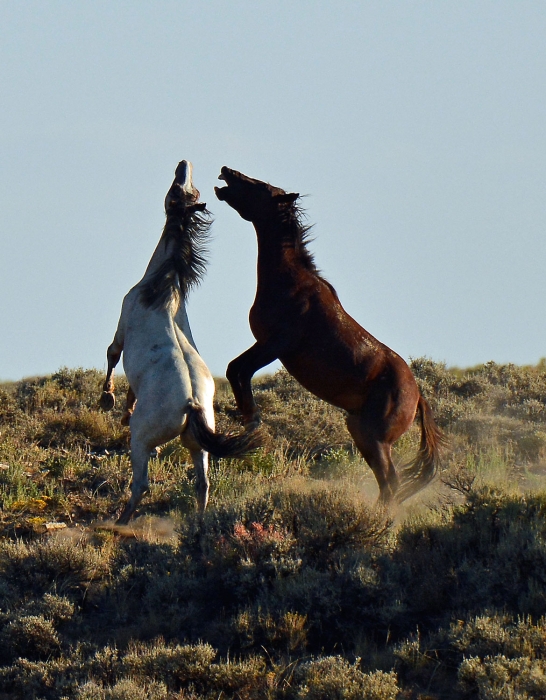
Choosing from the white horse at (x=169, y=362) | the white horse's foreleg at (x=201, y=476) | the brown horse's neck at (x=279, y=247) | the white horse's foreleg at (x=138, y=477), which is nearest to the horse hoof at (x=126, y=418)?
the white horse at (x=169, y=362)

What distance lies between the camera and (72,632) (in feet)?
20.7

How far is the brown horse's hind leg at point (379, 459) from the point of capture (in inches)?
314

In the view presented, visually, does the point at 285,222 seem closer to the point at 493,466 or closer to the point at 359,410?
the point at 359,410

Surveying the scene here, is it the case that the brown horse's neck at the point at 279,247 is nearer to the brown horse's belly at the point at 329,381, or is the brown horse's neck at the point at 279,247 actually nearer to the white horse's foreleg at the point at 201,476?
the brown horse's belly at the point at 329,381

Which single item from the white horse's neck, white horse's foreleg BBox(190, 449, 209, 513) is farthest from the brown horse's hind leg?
the white horse's neck

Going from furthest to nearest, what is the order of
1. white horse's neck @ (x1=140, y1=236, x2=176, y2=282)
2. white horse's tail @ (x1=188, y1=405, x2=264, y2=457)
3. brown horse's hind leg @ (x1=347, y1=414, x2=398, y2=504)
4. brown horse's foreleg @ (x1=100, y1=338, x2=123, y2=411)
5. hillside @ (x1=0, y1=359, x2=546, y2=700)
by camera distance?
white horse's neck @ (x1=140, y1=236, x2=176, y2=282) → brown horse's foreleg @ (x1=100, y1=338, x2=123, y2=411) → brown horse's hind leg @ (x1=347, y1=414, x2=398, y2=504) → white horse's tail @ (x1=188, y1=405, x2=264, y2=457) → hillside @ (x1=0, y1=359, x2=546, y2=700)

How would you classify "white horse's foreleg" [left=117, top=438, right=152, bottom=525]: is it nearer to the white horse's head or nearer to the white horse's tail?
the white horse's tail

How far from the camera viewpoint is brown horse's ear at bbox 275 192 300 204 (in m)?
8.12

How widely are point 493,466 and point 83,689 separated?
16.4ft

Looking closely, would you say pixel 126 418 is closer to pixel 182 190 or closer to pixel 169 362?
pixel 169 362

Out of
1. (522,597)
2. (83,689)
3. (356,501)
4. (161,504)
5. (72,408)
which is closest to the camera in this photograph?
(83,689)

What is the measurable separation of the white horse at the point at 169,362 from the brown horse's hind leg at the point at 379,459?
0.87 meters

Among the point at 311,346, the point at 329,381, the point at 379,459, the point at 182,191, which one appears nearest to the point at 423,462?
the point at 379,459

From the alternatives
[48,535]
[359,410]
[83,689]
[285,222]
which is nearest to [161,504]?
[48,535]
